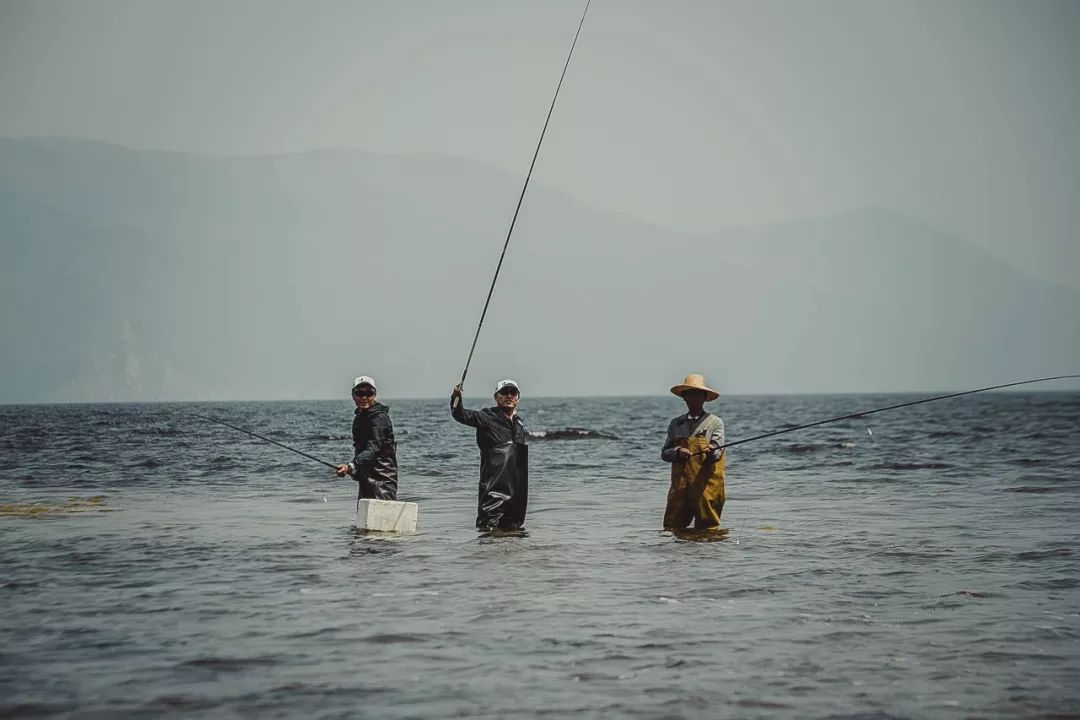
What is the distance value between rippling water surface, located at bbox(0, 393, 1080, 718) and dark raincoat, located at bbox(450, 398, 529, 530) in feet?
1.10

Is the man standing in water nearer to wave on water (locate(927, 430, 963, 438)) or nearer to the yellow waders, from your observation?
the yellow waders

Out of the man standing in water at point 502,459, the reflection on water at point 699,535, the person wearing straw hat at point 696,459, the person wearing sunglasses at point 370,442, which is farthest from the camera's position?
the reflection on water at point 699,535

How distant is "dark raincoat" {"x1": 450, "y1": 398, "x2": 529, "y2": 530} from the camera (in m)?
12.1

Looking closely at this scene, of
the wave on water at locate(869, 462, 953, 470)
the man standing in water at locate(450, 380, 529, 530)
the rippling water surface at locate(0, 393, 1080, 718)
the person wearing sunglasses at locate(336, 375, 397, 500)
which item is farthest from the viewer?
the wave on water at locate(869, 462, 953, 470)

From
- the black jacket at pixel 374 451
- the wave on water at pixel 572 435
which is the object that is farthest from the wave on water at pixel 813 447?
the black jacket at pixel 374 451

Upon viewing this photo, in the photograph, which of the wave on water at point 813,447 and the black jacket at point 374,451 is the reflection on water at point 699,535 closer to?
the black jacket at point 374,451

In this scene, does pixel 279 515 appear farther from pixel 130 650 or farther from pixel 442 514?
pixel 130 650

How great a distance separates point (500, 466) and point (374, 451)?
4.35 ft

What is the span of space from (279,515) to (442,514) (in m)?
2.25

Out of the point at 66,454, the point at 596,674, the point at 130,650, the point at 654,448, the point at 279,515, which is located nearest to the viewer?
the point at 596,674

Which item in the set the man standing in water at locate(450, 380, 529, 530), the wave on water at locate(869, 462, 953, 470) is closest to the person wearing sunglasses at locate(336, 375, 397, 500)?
the man standing in water at locate(450, 380, 529, 530)

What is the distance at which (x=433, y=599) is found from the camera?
9.02m

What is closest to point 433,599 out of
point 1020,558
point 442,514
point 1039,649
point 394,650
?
point 394,650

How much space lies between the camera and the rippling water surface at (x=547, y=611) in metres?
6.31
